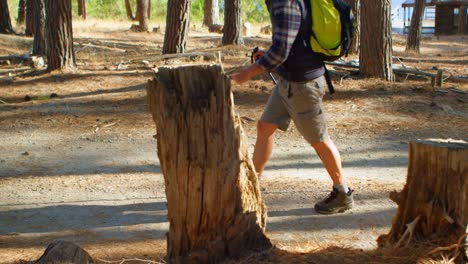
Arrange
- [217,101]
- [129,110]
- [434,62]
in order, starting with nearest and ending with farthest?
[217,101], [129,110], [434,62]

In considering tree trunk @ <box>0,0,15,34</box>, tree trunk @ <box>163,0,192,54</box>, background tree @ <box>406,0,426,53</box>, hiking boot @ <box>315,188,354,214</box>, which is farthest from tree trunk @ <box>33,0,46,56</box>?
background tree @ <box>406,0,426,53</box>

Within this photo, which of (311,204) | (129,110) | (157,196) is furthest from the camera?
(129,110)

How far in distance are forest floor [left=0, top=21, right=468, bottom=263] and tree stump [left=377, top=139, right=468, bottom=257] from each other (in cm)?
29

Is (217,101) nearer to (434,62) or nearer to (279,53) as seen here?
(279,53)

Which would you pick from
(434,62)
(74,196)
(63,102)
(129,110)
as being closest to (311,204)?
(74,196)

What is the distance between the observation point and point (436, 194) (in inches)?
155

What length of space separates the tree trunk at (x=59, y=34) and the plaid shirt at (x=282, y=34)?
878 centimetres

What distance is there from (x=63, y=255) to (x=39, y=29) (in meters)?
11.9

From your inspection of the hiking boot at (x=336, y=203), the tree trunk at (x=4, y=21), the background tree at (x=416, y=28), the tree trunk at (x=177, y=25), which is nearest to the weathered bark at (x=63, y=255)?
the hiking boot at (x=336, y=203)

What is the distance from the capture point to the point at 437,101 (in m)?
10.5

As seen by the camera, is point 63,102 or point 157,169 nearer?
point 157,169

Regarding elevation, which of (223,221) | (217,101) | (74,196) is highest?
(217,101)

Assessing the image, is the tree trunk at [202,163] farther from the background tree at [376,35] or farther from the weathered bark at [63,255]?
the background tree at [376,35]

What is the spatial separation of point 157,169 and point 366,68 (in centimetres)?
581
